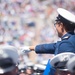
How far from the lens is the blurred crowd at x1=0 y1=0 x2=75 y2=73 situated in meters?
11.6

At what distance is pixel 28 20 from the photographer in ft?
40.1

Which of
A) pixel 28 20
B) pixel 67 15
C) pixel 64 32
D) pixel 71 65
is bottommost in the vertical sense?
pixel 28 20

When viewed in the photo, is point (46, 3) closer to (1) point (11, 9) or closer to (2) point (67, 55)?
(1) point (11, 9)

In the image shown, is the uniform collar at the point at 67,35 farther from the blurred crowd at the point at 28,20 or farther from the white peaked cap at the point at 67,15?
the blurred crowd at the point at 28,20

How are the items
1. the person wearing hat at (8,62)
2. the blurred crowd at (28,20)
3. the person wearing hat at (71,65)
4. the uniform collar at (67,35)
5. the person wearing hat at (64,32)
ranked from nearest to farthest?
the person wearing hat at (8,62) → the person wearing hat at (71,65) → the person wearing hat at (64,32) → the uniform collar at (67,35) → the blurred crowd at (28,20)

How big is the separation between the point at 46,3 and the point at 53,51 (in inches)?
386

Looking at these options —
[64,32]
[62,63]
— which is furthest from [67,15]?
[62,63]

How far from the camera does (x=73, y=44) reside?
2900 mm

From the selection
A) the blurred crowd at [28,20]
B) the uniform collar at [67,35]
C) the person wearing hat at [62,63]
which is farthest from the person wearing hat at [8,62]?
the blurred crowd at [28,20]

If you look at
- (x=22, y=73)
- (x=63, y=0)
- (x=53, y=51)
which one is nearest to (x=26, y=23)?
(x=63, y=0)

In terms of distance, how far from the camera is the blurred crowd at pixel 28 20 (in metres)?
11.6

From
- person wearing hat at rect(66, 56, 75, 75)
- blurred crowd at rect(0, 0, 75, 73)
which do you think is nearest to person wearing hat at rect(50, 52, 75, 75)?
person wearing hat at rect(66, 56, 75, 75)

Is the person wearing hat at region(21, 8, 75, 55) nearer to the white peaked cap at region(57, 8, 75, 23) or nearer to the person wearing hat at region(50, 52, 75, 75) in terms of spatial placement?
the white peaked cap at region(57, 8, 75, 23)

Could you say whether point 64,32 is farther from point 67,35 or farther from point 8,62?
point 8,62
